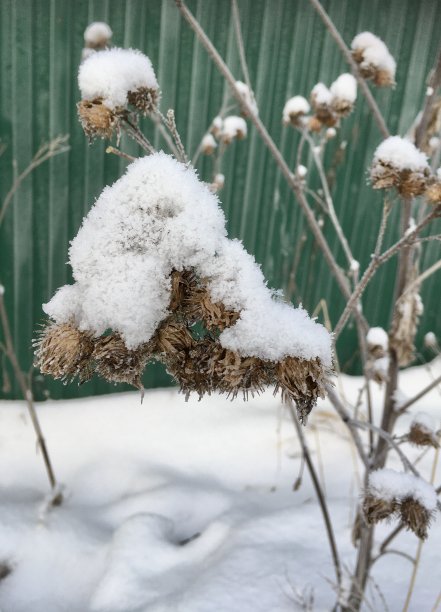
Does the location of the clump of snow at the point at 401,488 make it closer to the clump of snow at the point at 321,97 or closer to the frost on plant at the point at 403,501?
the frost on plant at the point at 403,501

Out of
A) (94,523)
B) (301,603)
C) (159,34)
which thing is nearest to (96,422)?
(94,523)

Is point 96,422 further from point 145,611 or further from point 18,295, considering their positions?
point 145,611

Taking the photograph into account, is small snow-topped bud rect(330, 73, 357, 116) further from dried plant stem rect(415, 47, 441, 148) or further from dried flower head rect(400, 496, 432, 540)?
dried flower head rect(400, 496, 432, 540)

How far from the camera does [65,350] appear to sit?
0.79m

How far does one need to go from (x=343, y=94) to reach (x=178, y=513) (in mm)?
1758

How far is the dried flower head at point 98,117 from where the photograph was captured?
119cm

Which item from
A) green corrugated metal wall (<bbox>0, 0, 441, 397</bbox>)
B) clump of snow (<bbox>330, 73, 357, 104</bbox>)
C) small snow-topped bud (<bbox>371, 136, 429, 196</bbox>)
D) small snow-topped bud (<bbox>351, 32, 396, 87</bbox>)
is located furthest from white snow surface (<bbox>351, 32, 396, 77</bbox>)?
green corrugated metal wall (<bbox>0, 0, 441, 397</bbox>)

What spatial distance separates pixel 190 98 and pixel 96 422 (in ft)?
5.57

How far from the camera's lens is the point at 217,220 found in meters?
0.83

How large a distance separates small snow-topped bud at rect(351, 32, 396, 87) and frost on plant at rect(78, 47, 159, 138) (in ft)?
2.66

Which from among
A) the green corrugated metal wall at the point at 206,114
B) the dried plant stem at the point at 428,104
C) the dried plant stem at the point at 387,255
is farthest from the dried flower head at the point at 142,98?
the green corrugated metal wall at the point at 206,114

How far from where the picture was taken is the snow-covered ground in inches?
81.1

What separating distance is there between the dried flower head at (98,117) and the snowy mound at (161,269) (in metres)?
0.39

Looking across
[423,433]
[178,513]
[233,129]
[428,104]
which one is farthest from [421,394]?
[233,129]
